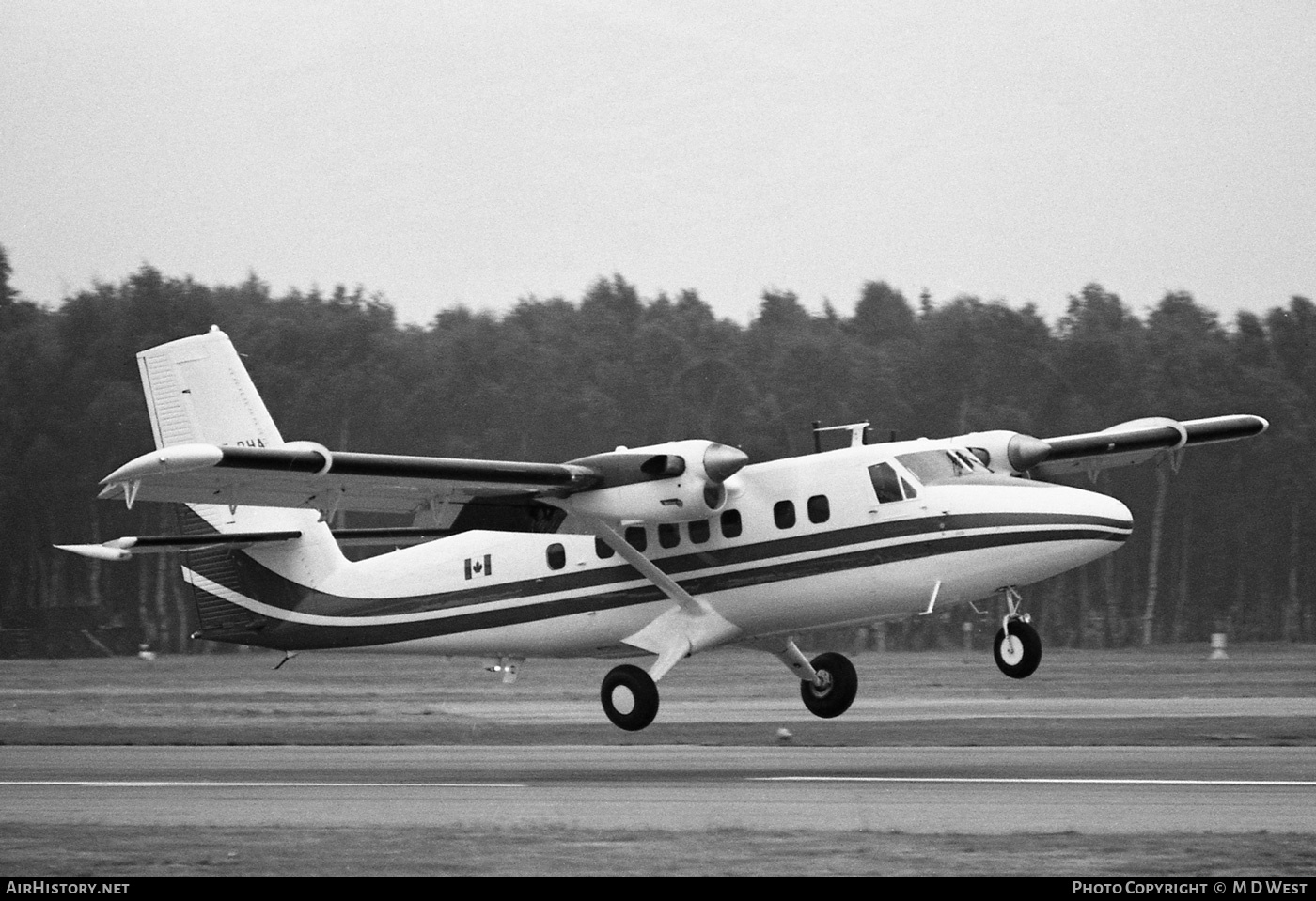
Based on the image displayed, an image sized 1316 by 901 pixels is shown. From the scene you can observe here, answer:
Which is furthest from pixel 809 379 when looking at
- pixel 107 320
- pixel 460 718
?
pixel 460 718

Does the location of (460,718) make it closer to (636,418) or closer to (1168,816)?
(1168,816)

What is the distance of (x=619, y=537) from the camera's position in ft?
65.9

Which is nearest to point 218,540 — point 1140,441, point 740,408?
point 1140,441

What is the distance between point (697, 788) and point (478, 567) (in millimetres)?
6272

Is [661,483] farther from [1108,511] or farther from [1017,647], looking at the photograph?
[1108,511]

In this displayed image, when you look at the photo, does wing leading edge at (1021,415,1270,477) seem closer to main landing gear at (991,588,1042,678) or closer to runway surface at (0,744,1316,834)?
main landing gear at (991,588,1042,678)

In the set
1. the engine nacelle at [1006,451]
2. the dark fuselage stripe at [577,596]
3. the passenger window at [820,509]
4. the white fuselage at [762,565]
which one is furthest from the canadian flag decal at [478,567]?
the engine nacelle at [1006,451]

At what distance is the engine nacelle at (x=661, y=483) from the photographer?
19.3 metres

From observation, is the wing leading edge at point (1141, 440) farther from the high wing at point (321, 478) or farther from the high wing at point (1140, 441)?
the high wing at point (321, 478)

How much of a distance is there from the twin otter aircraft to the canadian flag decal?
5 centimetres

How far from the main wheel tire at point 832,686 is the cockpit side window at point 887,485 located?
2865mm

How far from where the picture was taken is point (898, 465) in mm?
19344

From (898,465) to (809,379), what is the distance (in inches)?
1482

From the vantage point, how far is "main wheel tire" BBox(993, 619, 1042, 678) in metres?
18.5
